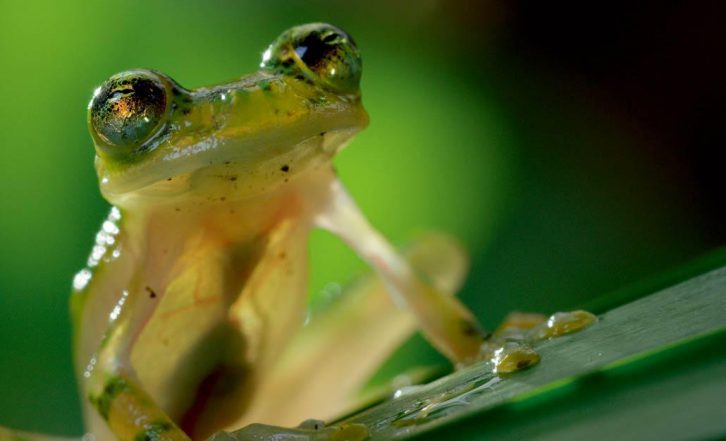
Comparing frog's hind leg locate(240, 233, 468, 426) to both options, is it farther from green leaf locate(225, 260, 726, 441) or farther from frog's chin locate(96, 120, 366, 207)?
green leaf locate(225, 260, 726, 441)

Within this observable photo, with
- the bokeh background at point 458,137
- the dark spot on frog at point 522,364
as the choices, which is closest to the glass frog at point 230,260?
the dark spot on frog at point 522,364

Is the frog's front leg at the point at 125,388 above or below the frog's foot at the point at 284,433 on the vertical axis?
below

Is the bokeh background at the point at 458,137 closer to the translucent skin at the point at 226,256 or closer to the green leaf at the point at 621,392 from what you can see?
the translucent skin at the point at 226,256

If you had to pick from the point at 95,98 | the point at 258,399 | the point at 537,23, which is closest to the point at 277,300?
the point at 258,399

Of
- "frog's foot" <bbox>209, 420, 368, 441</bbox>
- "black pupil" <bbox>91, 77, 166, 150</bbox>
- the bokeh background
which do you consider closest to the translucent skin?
"black pupil" <bbox>91, 77, 166, 150</bbox>

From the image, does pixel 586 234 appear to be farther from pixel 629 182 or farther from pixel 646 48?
pixel 646 48

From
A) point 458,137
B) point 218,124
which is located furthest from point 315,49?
point 458,137

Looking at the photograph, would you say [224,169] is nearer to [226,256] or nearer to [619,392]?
[226,256]
